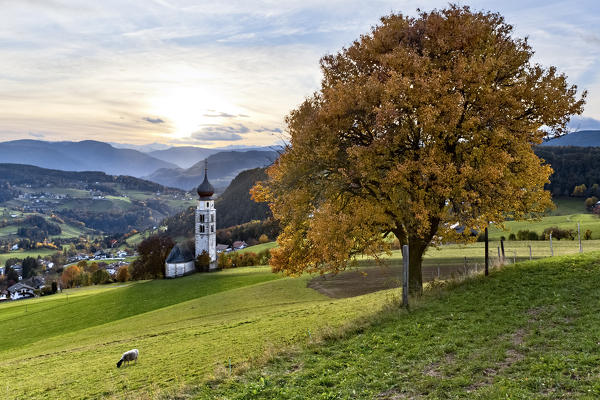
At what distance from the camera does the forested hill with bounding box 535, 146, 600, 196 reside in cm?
14300

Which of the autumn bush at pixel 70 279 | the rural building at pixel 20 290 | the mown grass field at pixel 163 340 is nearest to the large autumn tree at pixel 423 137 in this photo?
the mown grass field at pixel 163 340

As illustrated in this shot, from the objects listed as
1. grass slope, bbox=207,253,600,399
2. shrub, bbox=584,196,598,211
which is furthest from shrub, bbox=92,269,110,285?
shrub, bbox=584,196,598,211

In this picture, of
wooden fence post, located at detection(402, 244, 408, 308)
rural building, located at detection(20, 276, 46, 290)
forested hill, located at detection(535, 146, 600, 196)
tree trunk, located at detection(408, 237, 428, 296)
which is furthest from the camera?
rural building, located at detection(20, 276, 46, 290)

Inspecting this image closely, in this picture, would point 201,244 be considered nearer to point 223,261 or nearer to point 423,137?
point 223,261

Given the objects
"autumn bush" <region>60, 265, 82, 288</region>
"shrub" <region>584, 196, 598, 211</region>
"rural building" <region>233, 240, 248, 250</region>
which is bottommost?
"autumn bush" <region>60, 265, 82, 288</region>

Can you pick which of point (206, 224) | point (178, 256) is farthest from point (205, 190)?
point (178, 256)

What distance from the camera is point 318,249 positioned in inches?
762

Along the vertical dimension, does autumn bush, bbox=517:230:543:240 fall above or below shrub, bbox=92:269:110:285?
above

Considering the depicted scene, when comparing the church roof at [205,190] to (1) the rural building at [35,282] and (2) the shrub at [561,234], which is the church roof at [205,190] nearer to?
(2) the shrub at [561,234]

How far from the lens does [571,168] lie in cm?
15112

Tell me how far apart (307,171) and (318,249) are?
3909mm

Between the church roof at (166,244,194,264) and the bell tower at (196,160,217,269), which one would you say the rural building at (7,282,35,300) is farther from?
the church roof at (166,244,194,264)

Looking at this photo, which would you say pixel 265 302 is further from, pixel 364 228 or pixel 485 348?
pixel 485 348

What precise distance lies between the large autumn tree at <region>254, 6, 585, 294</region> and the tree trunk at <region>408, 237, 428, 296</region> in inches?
4.6
